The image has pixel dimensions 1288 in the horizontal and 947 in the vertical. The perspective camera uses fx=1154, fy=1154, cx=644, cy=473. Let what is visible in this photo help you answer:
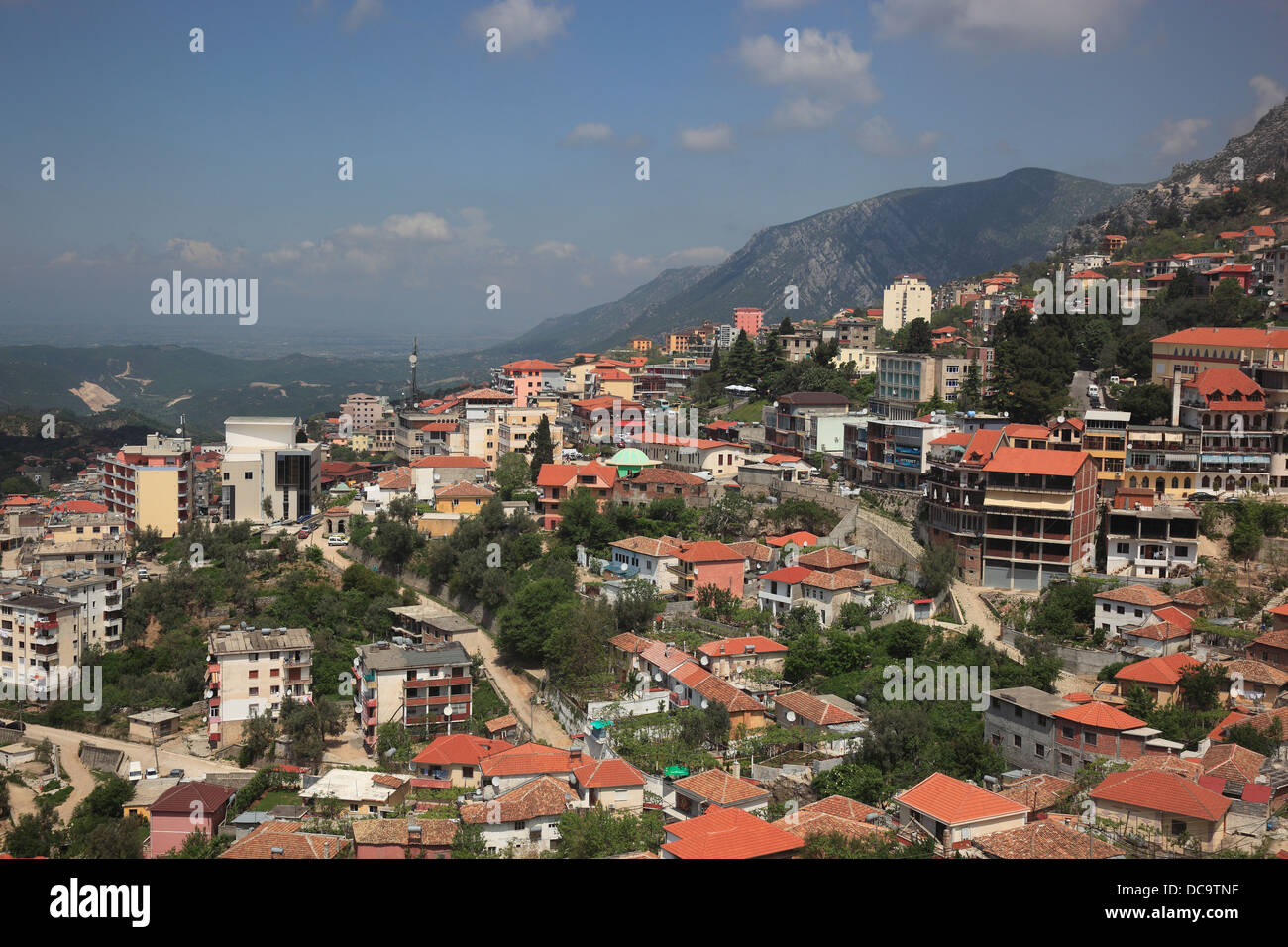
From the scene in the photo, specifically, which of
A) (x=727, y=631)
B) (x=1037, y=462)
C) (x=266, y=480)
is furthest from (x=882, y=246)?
(x=727, y=631)

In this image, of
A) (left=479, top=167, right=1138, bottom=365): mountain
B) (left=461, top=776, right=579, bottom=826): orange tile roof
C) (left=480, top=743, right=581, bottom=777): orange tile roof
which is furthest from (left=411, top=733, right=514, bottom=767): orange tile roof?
(left=479, top=167, right=1138, bottom=365): mountain

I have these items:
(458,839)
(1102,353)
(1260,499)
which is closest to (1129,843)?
(458,839)

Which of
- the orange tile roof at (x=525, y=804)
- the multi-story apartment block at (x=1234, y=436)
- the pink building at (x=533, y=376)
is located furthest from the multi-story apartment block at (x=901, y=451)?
the pink building at (x=533, y=376)

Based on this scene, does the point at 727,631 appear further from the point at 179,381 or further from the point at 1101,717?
the point at 179,381

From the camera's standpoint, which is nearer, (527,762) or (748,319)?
(527,762)

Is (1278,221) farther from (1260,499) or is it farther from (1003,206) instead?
(1003,206)
